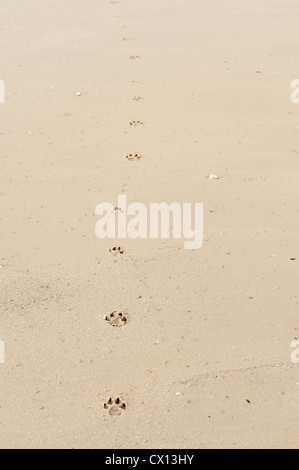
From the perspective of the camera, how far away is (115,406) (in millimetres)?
2287

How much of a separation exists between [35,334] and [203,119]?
245cm

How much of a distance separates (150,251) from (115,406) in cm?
104

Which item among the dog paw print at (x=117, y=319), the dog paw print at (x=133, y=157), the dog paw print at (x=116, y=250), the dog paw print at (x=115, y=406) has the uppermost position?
the dog paw print at (x=133, y=157)

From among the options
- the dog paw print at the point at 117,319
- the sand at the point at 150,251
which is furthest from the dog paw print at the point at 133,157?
the dog paw print at the point at 117,319

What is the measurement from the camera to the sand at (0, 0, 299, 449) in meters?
2.28

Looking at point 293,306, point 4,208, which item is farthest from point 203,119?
point 293,306

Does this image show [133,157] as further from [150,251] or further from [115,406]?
[115,406]

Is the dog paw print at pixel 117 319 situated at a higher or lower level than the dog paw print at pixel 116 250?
lower

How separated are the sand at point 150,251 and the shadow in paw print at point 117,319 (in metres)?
0.02

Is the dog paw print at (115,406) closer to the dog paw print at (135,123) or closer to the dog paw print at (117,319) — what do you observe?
the dog paw print at (117,319)

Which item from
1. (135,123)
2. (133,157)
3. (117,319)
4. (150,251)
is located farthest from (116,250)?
(135,123)

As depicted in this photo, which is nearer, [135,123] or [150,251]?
[150,251]

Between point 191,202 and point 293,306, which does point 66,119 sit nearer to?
point 191,202

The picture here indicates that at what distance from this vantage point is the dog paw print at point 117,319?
2.66 m
